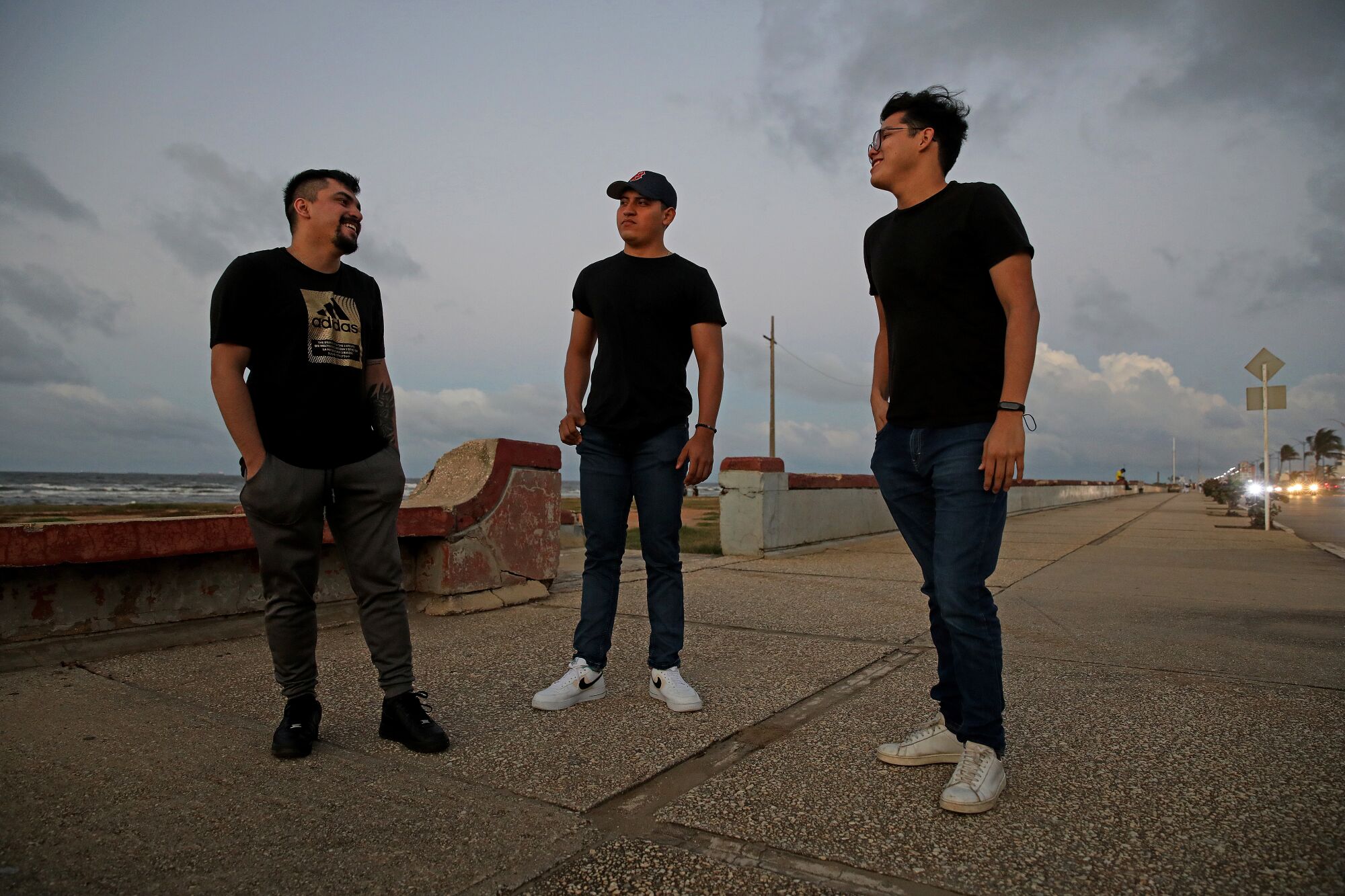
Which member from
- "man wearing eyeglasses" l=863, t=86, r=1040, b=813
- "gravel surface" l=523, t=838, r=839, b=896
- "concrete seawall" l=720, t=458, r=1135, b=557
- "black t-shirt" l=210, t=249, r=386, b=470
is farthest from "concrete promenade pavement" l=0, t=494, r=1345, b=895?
"concrete seawall" l=720, t=458, r=1135, b=557

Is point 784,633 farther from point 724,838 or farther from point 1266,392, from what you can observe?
point 1266,392

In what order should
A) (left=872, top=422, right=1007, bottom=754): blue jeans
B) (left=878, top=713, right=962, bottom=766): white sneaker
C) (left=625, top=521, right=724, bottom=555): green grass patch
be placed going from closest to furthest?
1. (left=872, top=422, right=1007, bottom=754): blue jeans
2. (left=878, top=713, right=962, bottom=766): white sneaker
3. (left=625, top=521, right=724, bottom=555): green grass patch

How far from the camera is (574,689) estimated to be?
9.36ft

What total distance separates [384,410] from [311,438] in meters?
0.28

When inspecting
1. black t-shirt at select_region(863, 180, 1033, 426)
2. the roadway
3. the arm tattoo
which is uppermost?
black t-shirt at select_region(863, 180, 1033, 426)

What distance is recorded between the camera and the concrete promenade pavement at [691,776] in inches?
66.1

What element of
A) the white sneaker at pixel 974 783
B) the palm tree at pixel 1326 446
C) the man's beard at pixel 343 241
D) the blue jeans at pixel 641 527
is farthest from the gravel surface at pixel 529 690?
the palm tree at pixel 1326 446

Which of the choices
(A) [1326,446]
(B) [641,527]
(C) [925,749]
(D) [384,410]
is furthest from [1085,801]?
(A) [1326,446]

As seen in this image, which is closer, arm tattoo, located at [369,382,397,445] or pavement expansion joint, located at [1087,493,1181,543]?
arm tattoo, located at [369,382,397,445]

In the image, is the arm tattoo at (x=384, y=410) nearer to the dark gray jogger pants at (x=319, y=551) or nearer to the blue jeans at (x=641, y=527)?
the dark gray jogger pants at (x=319, y=551)

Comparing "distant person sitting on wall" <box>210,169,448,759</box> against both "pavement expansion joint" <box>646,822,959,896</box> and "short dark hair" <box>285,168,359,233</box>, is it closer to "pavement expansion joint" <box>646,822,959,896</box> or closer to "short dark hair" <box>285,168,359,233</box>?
"short dark hair" <box>285,168,359,233</box>

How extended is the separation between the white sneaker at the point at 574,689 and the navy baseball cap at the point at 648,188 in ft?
5.43

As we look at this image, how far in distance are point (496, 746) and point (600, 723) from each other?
37 centimetres

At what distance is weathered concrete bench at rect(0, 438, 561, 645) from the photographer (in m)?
3.24
